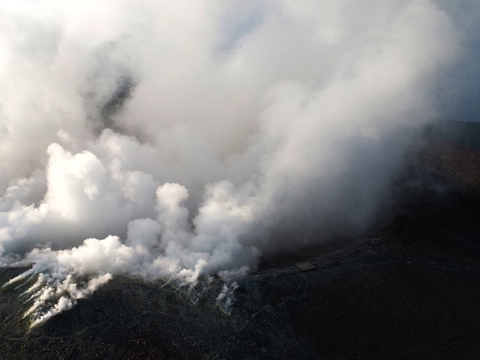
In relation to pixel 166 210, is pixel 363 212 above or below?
below

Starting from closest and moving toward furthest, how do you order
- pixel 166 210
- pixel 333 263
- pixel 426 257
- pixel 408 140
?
pixel 333 263, pixel 426 257, pixel 166 210, pixel 408 140

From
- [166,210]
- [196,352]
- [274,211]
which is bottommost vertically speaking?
[196,352]

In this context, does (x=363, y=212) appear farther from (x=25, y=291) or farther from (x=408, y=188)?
(x=25, y=291)

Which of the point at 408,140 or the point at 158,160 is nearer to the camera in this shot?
the point at 158,160

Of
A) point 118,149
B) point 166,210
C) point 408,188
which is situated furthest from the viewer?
point 408,188

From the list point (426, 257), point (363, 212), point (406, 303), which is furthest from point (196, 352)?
point (363, 212)

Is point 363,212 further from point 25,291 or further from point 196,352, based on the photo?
point 25,291
